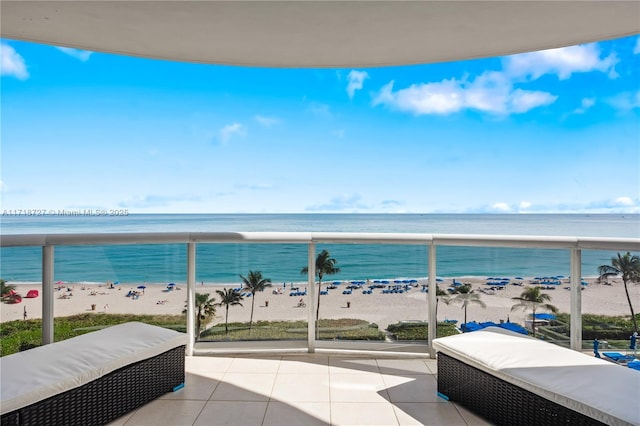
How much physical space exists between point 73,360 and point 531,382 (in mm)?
2584

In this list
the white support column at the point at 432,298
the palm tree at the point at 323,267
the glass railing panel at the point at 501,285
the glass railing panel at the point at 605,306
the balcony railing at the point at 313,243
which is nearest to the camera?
the glass railing panel at the point at 605,306

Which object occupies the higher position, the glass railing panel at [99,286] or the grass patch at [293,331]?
the glass railing panel at [99,286]

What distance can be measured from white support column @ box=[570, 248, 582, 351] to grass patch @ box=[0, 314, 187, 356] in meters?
3.70

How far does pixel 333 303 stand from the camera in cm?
357

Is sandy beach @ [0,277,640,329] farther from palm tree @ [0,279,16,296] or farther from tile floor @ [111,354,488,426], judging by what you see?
tile floor @ [111,354,488,426]

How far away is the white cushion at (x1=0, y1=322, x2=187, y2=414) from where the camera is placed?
5.63 feet

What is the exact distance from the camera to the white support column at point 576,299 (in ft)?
10.1

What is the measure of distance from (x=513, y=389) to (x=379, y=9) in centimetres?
255

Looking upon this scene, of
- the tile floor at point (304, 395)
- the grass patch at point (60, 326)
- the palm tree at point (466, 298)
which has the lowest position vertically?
the tile floor at point (304, 395)

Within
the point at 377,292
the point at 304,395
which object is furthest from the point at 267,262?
the point at 304,395

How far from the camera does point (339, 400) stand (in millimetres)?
2570

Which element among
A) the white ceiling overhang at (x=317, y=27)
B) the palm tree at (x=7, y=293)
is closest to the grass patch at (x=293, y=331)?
the palm tree at (x=7, y=293)

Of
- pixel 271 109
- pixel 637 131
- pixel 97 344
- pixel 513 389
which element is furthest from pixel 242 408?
pixel 637 131

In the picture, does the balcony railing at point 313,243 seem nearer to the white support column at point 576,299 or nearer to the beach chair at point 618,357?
the white support column at point 576,299
